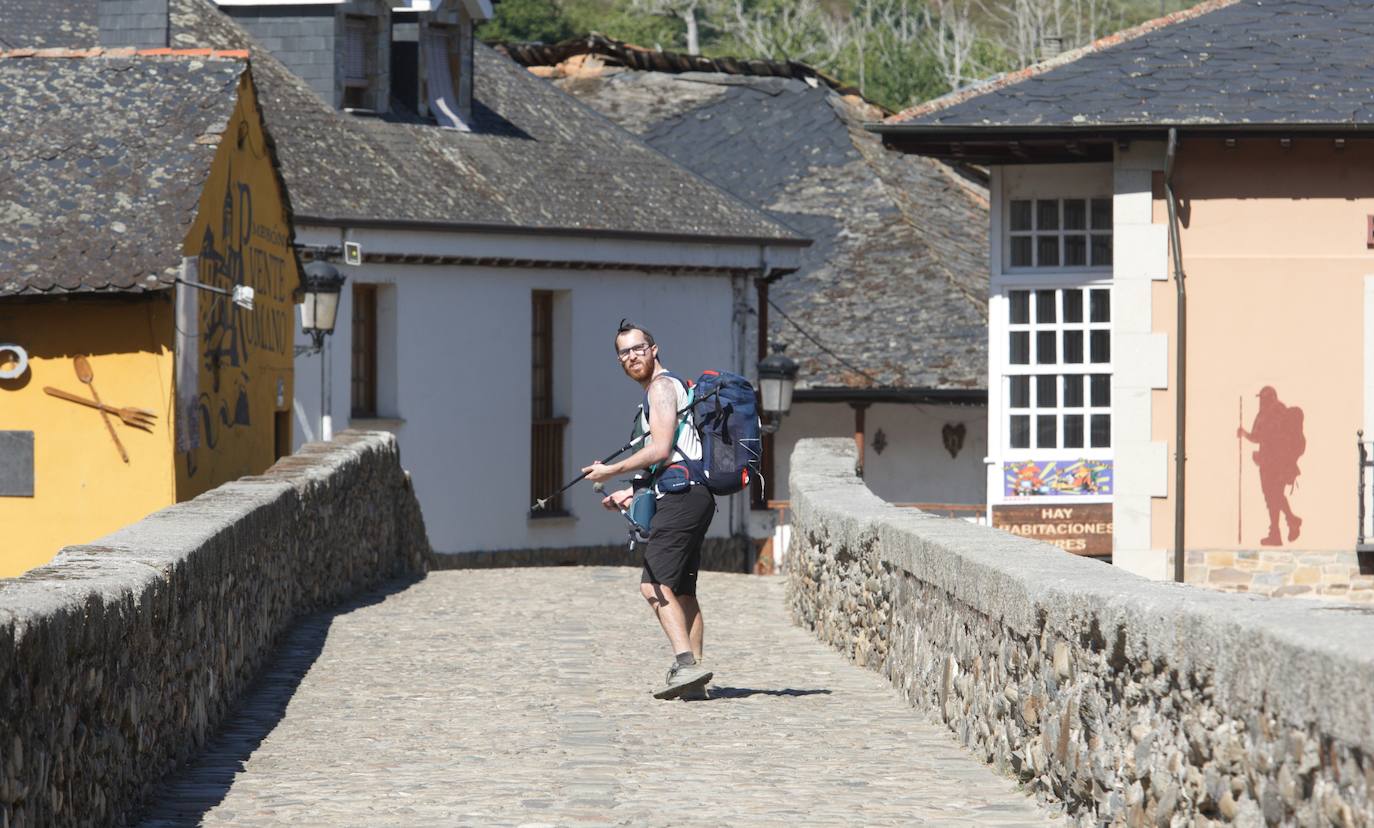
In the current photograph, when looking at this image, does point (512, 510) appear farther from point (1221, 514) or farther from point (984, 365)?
point (1221, 514)

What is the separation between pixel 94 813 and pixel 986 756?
9.95ft

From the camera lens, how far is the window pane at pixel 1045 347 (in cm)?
1777

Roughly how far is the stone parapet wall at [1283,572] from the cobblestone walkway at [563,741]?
4.56 m

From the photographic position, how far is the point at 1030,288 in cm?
1770

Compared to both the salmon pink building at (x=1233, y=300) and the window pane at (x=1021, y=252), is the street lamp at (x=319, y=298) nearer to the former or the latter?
the salmon pink building at (x=1233, y=300)

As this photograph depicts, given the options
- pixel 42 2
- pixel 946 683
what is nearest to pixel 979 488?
pixel 42 2

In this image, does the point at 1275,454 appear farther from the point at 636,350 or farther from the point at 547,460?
the point at 547,460

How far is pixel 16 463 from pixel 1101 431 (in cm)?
820

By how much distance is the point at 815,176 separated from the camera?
1330 inches

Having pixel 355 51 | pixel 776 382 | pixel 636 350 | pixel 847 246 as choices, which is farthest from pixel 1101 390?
pixel 847 246

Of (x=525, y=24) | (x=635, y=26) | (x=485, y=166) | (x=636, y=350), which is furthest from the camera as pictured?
(x=635, y=26)

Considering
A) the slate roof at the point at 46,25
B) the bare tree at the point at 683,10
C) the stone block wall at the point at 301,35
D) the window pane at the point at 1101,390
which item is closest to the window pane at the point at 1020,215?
the window pane at the point at 1101,390

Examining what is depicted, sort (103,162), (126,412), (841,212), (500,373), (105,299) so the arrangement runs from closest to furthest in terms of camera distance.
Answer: (105,299)
(126,412)
(103,162)
(500,373)
(841,212)

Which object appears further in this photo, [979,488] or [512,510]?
[979,488]
